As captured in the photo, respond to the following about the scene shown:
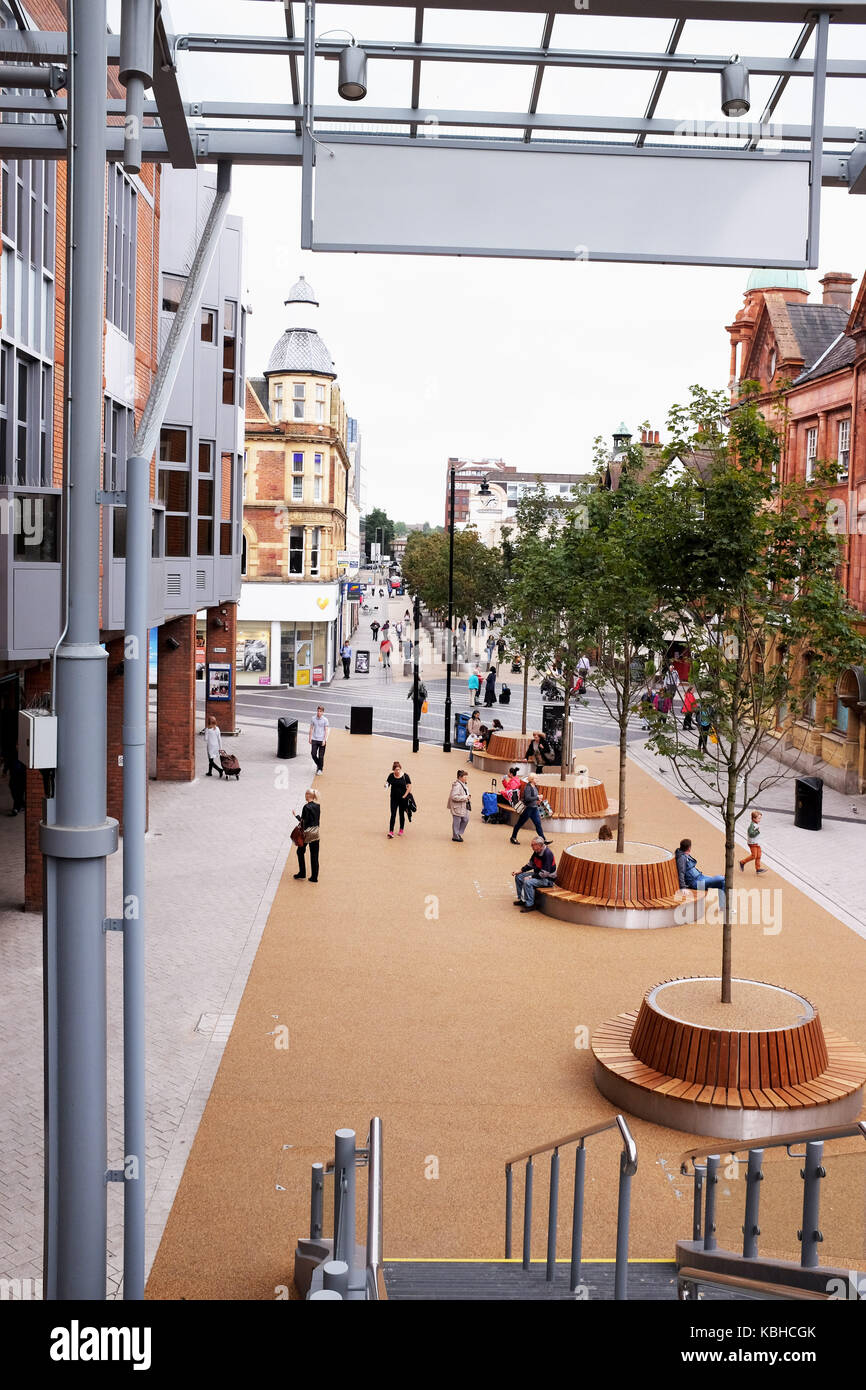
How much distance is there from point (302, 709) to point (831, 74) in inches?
1465

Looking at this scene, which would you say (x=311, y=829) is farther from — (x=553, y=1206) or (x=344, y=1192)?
(x=344, y=1192)

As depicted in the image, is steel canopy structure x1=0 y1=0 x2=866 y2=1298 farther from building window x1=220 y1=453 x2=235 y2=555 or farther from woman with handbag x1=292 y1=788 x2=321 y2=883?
building window x1=220 y1=453 x2=235 y2=555

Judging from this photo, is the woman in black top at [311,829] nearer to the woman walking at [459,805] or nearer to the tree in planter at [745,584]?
the woman walking at [459,805]

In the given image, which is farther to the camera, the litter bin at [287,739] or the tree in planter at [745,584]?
the litter bin at [287,739]

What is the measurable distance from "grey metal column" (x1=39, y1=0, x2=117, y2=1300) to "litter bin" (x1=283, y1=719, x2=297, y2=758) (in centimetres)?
2535

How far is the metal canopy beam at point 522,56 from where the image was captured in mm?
5301

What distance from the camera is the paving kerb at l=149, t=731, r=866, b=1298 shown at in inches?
286

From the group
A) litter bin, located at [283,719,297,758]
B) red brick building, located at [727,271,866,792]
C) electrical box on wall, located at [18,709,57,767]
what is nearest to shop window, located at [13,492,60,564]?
electrical box on wall, located at [18,709,57,767]

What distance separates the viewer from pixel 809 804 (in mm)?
23781

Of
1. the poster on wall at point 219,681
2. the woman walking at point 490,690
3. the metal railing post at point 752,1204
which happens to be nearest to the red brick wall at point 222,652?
the poster on wall at point 219,681

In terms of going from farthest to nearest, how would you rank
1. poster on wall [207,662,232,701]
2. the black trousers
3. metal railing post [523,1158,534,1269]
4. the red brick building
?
poster on wall [207,662,232,701]
the red brick building
the black trousers
metal railing post [523,1158,534,1269]

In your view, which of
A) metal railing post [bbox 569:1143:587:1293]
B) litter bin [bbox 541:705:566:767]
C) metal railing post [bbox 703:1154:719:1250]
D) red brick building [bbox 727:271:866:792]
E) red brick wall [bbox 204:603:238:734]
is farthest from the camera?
red brick wall [bbox 204:603:238:734]

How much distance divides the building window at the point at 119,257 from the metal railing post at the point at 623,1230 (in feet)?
44.3
